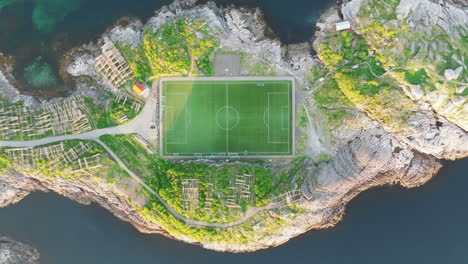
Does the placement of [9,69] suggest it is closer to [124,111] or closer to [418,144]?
[124,111]

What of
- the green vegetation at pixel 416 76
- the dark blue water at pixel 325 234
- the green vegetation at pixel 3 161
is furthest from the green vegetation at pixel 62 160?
the green vegetation at pixel 416 76

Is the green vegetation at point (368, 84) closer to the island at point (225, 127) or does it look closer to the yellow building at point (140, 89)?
the island at point (225, 127)

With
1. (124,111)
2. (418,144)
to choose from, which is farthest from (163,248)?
(418,144)

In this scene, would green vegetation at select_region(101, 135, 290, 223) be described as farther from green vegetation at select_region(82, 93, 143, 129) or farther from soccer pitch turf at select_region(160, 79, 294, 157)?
soccer pitch turf at select_region(160, 79, 294, 157)

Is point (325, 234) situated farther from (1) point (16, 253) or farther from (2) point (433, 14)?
(1) point (16, 253)

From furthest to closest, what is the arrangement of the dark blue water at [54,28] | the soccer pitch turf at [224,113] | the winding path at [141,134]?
the dark blue water at [54,28] < the soccer pitch turf at [224,113] < the winding path at [141,134]

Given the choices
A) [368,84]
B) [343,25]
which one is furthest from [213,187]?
[343,25]
